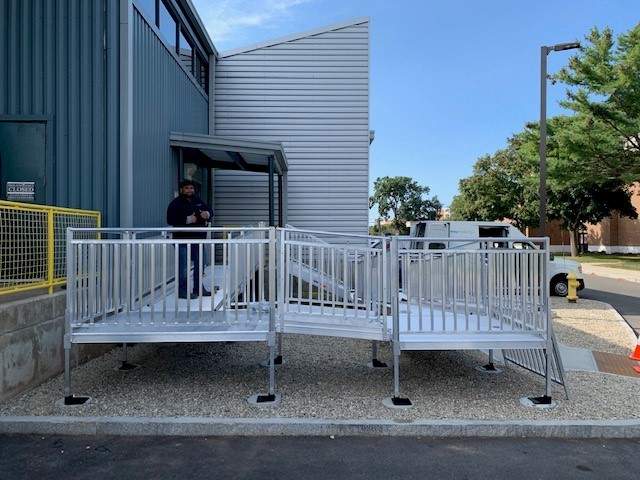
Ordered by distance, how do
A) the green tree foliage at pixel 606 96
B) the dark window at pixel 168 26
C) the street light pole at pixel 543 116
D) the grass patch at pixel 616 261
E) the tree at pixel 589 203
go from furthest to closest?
the tree at pixel 589 203
the grass patch at pixel 616 261
the green tree foliage at pixel 606 96
the street light pole at pixel 543 116
the dark window at pixel 168 26

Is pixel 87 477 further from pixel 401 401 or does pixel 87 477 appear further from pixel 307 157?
pixel 307 157

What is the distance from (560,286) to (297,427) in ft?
37.2

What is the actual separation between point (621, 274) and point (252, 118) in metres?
18.9

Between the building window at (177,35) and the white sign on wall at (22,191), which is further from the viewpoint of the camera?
the building window at (177,35)

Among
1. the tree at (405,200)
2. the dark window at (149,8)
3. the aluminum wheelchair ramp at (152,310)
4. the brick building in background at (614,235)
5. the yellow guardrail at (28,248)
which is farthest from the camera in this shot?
the tree at (405,200)

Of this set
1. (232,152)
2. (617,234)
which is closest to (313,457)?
(232,152)

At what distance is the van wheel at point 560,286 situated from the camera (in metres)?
12.9

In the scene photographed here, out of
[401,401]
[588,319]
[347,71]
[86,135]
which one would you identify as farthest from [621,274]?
[86,135]

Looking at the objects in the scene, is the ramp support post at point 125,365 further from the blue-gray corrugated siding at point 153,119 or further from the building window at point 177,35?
the building window at point 177,35

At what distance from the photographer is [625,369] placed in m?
5.82

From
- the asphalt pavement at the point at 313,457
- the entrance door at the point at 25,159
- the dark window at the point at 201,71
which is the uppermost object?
the dark window at the point at 201,71

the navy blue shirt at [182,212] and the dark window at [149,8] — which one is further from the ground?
the dark window at [149,8]

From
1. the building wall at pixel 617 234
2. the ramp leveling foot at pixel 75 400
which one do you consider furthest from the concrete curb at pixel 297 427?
the building wall at pixel 617 234

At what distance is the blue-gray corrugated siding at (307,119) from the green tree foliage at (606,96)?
1274cm
